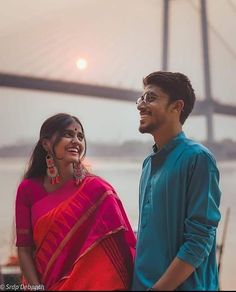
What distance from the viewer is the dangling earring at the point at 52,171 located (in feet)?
4.76

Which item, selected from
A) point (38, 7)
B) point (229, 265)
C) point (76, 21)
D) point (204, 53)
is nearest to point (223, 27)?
point (204, 53)

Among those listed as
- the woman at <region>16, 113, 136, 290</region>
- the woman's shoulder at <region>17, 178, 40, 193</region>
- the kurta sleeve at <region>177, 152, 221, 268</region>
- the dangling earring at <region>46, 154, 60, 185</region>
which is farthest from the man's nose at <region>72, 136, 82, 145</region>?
the kurta sleeve at <region>177, 152, 221, 268</region>

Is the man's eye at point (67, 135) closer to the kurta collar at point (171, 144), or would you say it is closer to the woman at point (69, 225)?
the woman at point (69, 225)

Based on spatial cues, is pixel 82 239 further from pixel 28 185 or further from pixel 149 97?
pixel 149 97

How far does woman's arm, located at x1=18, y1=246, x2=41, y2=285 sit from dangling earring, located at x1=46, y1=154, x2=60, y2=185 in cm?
25

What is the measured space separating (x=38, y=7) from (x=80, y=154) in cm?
122

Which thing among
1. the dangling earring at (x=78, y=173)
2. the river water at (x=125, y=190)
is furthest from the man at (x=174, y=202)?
the river water at (x=125, y=190)

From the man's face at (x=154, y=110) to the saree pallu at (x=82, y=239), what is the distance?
1.03 ft

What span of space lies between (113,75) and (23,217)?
1.20 m

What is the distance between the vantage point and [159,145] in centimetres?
129

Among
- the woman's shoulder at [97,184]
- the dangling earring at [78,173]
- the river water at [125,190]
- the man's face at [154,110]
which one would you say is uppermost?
the man's face at [154,110]

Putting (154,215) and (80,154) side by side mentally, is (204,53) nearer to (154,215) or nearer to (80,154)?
(80,154)

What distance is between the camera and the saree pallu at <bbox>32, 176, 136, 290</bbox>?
1.31 m

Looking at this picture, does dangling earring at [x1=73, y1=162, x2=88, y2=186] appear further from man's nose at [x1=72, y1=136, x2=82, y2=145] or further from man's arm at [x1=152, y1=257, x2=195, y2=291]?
man's arm at [x1=152, y1=257, x2=195, y2=291]
